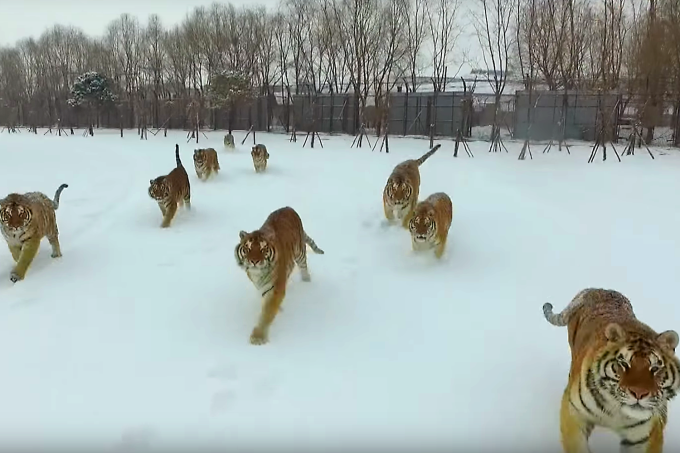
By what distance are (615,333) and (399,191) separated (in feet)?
15.5

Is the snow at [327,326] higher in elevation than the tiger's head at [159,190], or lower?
lower

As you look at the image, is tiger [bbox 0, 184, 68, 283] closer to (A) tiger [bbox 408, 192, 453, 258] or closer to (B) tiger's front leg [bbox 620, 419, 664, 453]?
(A) tiger [bbox 408, 192, 453, 258]

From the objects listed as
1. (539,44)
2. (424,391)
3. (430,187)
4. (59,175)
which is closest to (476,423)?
(424,391)

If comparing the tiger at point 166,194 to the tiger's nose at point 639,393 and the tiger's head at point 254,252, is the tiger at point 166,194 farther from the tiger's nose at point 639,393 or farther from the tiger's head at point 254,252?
the tiger's nose at point 639,393

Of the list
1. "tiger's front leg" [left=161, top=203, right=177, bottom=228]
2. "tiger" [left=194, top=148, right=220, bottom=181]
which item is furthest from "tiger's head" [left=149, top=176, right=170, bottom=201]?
"tiger" [left=194, top=148, right=220, bottom=181]

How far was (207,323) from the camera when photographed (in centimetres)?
393

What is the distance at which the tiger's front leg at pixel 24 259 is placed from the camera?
4828mm

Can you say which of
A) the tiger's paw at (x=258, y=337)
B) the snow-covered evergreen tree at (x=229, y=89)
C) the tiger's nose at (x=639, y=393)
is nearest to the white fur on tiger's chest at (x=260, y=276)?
the tiger's paw at (x=258, y=337)

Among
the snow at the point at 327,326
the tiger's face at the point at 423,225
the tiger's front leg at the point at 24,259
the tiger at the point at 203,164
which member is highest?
the tiger at the point at 203,164

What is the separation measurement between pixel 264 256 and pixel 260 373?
2.66 ft

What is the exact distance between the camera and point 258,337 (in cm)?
362

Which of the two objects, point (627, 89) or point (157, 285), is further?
point (627, 89)

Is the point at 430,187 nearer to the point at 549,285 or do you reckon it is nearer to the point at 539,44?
the point at 549,285

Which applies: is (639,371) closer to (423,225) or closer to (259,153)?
(423,225)
